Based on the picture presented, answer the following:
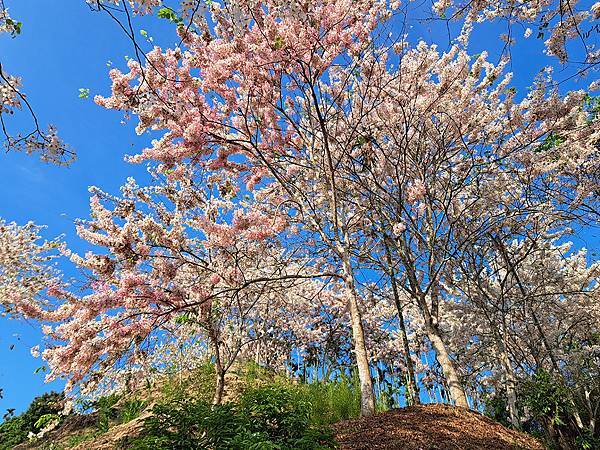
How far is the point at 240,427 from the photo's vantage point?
309cm

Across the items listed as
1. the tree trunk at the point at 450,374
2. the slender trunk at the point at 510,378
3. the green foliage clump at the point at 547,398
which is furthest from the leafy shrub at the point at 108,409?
the slender trunk at the point at 510,378

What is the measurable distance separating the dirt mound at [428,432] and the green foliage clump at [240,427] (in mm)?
948

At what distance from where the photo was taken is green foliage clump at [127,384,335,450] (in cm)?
297

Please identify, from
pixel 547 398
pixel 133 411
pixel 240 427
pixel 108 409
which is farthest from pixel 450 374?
pixel 108 409

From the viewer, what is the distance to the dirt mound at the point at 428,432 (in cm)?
407

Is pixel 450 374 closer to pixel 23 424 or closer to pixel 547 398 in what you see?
pixel 547 398

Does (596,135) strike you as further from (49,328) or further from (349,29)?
(49,328)

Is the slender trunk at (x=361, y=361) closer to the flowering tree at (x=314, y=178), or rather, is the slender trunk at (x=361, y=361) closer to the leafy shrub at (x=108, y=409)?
the flowering tree at (x=314, y=178)

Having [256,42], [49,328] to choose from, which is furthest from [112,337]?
[256,42]

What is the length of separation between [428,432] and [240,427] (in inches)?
98.3

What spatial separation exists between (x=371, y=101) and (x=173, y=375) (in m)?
8.17

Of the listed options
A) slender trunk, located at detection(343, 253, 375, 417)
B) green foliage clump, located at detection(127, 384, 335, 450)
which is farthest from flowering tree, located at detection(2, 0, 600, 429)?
green foliage clump, located at detection(127, 384, 335, 450)

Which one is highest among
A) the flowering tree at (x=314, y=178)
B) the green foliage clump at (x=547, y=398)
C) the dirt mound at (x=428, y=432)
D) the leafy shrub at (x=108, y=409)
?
the flowering tree at (x=314, y=178)

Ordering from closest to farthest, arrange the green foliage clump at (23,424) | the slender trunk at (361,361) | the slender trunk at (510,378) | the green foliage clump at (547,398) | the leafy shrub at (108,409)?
the slender trunk at (361,361) → the green foliage clump at (547,398) → the slender trunk at (510,378) → the leafy shrub at (108,409) → the green foliage clump at (23,424)
